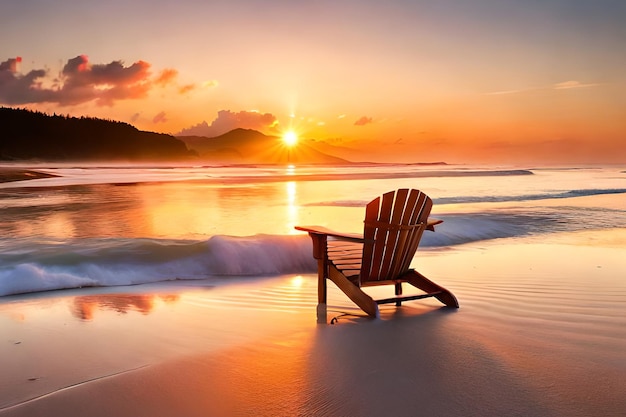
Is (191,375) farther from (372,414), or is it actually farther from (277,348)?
(372,414)

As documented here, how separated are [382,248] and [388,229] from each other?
6.8 inches

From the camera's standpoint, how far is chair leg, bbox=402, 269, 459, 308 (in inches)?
191

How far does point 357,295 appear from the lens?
179 inches

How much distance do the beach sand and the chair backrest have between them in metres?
0.44

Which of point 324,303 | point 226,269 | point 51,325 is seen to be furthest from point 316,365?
point 226,269

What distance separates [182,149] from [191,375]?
114 m

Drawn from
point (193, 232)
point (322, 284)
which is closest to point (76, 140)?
point (193, 232)

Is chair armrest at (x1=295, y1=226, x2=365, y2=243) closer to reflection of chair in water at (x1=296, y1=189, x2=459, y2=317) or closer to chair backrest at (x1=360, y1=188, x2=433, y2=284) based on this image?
reflection of chair in water at (x1=296, y1=189, x2=459, y2=317)

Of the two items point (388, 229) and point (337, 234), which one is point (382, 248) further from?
point (337, 234)

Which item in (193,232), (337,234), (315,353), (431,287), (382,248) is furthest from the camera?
(193,232)

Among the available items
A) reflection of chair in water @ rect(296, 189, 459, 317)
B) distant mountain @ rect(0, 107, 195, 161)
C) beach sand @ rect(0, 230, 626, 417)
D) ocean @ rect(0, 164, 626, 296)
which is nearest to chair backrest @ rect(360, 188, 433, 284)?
reflection of chair in water @ rect(296, 189, 459, 317)

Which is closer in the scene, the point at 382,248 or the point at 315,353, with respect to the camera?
the point at 315,353

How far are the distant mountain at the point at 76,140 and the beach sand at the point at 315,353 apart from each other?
3352 inches

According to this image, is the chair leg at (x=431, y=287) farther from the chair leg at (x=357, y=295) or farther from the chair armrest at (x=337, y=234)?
the chair armrest at (x=337, y=234)
